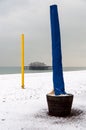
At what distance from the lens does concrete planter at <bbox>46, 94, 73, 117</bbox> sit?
8969 mm

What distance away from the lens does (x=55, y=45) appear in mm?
9492

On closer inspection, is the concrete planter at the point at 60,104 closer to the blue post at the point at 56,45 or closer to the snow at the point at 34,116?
the snow at the point at 34,116

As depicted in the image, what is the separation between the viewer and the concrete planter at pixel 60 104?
8969 millimetres

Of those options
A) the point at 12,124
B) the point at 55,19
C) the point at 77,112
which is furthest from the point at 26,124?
the point at 55,19

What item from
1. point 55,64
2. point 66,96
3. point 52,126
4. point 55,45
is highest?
point 55,45

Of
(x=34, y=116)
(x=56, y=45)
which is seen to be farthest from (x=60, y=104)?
(x=56, y=45)

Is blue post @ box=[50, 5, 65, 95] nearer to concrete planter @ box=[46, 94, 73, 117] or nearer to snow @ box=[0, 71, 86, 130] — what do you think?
concrete planter @ box=[46, 94, 73, 117]

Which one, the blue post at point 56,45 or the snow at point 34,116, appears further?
the blue post at point 56,45

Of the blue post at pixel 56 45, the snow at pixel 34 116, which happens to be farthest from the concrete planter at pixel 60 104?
the blue post at pixel 56 45

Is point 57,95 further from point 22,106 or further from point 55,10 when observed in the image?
point 55,10

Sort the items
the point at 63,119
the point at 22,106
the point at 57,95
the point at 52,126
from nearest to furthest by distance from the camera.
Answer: the point at 52,126
the point at 63,119
the point at 57,95
the point at 22,106

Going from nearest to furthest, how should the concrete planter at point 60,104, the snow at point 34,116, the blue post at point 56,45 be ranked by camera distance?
the snow at point 34,116, the concrete planter at point 60,104, the blue post at point 56,45

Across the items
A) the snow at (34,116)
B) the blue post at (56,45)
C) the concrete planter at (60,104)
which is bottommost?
the snow at (34,116)

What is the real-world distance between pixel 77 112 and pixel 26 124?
91.0 inches
